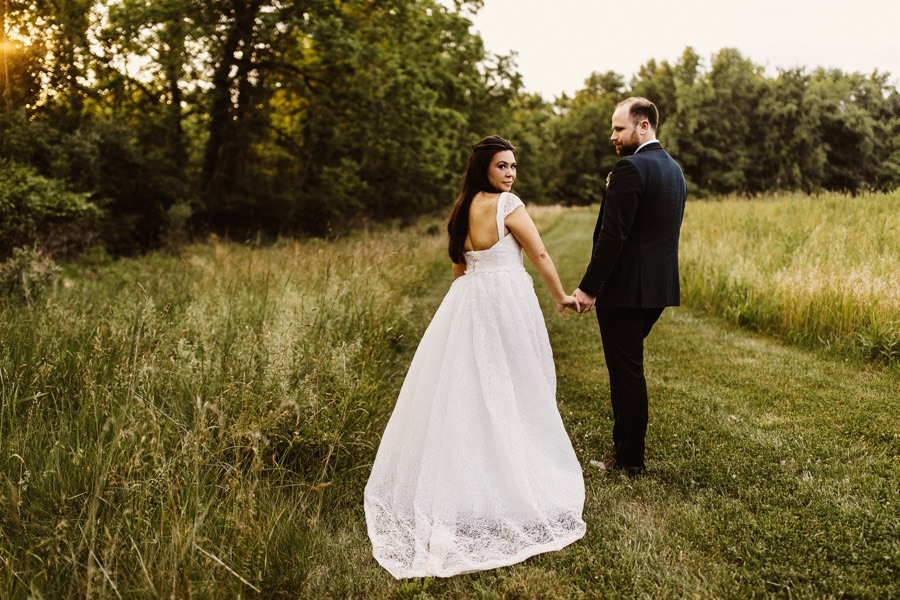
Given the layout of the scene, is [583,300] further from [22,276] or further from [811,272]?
[22,276]

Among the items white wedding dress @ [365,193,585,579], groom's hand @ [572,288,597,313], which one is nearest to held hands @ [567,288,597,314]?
groom's hand @ [572,288,597,313]

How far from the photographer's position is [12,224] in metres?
10.4

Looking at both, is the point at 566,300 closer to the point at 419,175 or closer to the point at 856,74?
the point at 419,175

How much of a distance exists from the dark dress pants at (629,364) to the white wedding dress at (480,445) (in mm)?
484

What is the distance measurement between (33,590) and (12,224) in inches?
429

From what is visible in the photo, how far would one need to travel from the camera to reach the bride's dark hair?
3482 millimetres

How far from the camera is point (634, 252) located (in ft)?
11.8

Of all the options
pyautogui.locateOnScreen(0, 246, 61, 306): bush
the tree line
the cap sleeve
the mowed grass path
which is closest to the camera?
the mowed grass path

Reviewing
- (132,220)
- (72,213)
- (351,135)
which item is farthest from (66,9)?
(351,135)

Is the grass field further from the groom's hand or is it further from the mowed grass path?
the groom's hand

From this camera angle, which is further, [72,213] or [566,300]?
[72,213]

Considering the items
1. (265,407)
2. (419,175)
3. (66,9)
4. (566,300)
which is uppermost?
(66,9)

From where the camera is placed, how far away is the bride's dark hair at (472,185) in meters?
3.48


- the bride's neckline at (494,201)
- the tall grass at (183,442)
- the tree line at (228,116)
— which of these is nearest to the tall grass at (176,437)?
the tall grass at (183,442)
